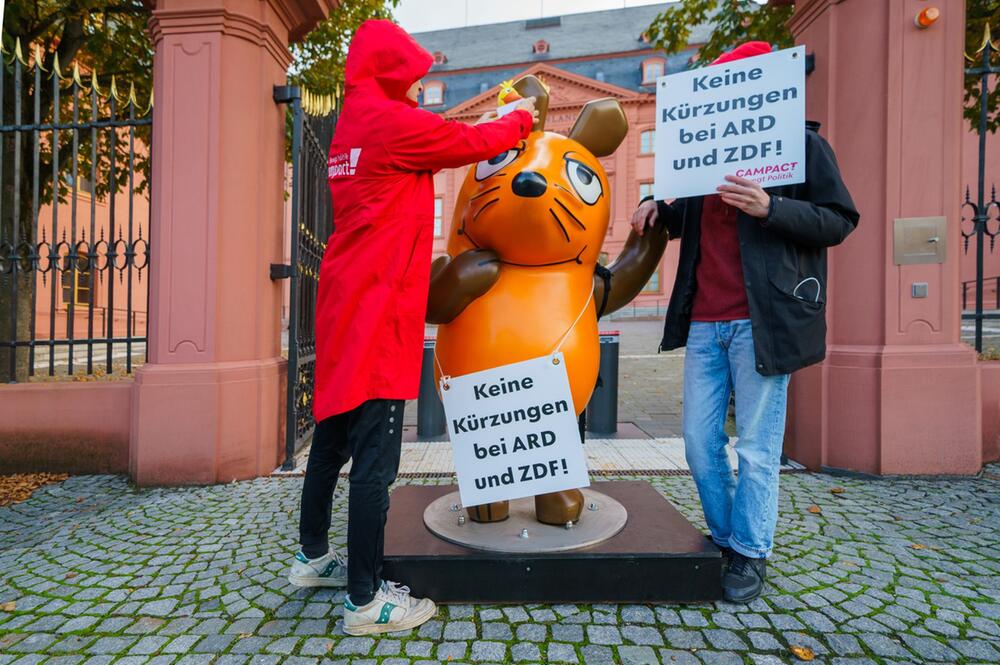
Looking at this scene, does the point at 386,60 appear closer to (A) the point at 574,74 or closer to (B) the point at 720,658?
(B) the point at 720,658

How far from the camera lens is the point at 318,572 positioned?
246cm

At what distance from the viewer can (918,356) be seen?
157 inches

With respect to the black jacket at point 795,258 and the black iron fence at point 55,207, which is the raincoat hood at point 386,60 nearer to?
the black jacket at point 795,258

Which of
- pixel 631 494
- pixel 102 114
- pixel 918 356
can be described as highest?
pixel 102 114

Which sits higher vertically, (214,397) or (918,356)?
(918,356)

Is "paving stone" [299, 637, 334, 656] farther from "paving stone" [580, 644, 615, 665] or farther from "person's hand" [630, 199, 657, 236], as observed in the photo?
"person's hand" [630, 199, 657, 236]

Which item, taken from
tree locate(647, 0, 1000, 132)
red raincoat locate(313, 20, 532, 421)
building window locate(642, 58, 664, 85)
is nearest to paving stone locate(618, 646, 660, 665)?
red raincoat locate(313, 20, 532, 421)

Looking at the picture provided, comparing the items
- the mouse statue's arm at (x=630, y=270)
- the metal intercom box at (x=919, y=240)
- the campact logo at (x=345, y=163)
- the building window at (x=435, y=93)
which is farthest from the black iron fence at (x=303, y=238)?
the building window at (x=435, y=93)

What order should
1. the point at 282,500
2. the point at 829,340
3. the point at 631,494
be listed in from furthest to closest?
the point at 829,340 < the point at 282,500 < the point at 631,494

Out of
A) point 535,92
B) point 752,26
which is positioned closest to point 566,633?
point 535,92

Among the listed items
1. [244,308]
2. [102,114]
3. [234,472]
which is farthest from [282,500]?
[102,114]

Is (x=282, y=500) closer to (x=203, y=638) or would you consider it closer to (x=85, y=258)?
(x=203, y=638)

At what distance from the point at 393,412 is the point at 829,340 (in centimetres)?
350

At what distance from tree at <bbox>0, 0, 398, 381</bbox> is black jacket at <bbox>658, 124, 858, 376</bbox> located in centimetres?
451
